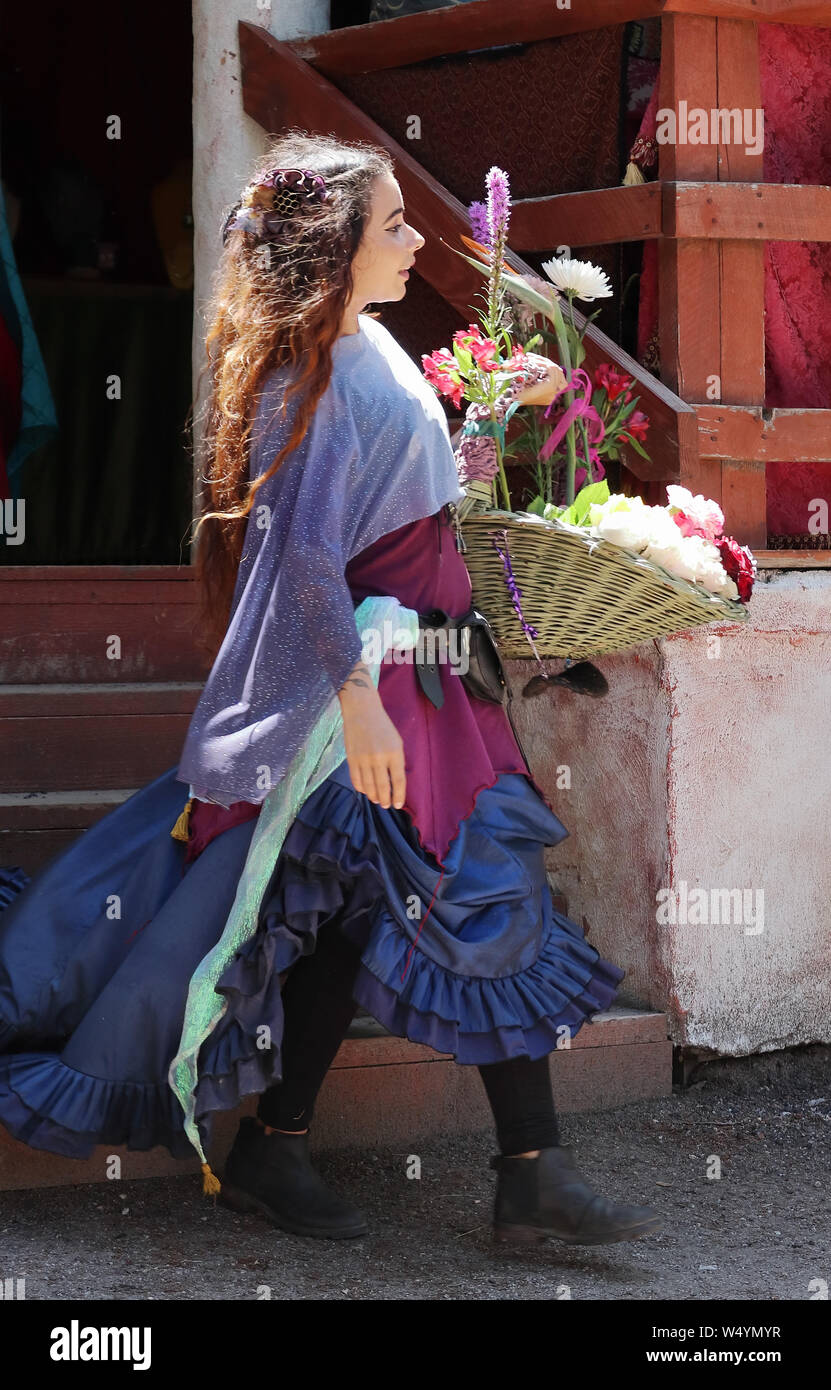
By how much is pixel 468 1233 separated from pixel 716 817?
1.18m

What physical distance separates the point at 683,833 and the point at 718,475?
0.83m

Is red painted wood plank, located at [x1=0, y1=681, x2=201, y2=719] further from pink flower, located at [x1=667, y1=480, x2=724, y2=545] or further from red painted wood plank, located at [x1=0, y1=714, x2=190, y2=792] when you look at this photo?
pink flower, located at [x1=667, y1=480, x2=724, y2=545]

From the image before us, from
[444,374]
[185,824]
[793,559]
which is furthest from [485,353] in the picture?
[793,559]

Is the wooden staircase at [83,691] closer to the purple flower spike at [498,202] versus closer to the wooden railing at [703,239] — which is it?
the wooden railing at [703,239]

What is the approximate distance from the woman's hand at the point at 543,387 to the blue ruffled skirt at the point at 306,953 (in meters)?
0.67

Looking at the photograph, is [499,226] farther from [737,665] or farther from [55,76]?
[55,76]

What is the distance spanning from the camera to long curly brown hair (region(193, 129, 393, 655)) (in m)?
2.46

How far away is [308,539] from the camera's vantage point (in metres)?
2.40

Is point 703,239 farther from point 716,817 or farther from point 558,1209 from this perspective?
point 558,1209

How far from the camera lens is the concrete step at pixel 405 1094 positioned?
2945 millimetres

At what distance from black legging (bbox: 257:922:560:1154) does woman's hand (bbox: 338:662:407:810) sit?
0.30 metres

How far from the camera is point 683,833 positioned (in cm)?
352
